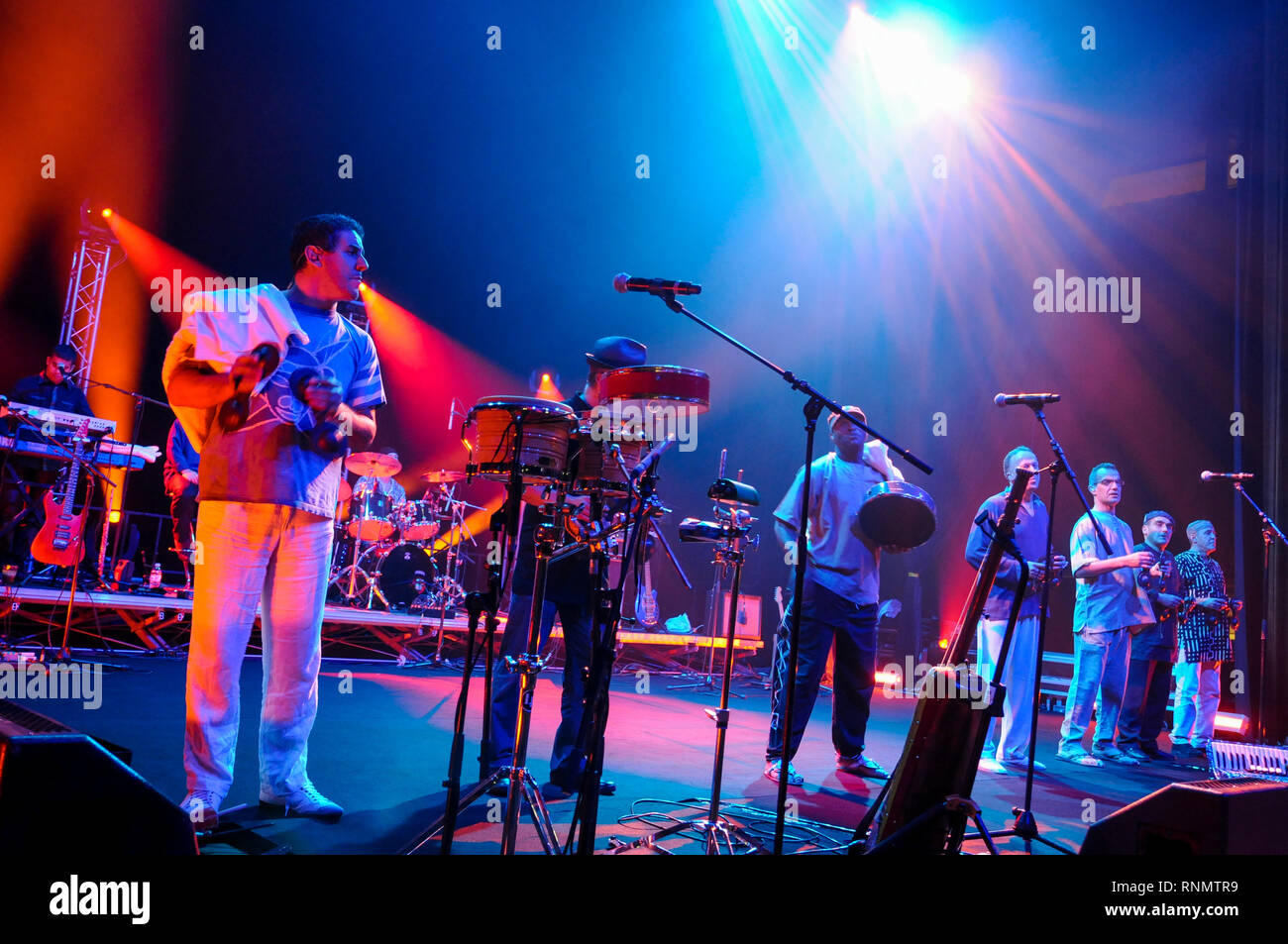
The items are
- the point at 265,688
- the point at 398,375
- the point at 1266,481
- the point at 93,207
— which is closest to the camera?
the point at 265,688

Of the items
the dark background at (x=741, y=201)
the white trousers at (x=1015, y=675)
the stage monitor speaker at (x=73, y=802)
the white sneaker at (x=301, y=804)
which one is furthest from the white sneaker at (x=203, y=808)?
the dark background at (x=741, y=201)

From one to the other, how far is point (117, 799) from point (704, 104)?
1107 cm

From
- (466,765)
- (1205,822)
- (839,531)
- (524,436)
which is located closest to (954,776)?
(1205,822)

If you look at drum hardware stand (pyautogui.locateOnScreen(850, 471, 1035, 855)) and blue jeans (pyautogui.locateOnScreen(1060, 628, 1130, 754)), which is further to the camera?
blue jeans (pyautogui.locateOnScreen(1060, 628, 1130, 754))

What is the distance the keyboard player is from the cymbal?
2928 millimetres

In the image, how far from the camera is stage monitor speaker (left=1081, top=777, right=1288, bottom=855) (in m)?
2.18

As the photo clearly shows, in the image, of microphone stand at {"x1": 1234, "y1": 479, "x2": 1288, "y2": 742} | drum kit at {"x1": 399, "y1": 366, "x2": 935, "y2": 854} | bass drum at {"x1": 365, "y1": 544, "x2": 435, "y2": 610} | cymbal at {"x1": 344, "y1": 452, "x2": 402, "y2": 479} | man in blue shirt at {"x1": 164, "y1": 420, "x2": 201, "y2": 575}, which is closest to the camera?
drum kit at {"x1": 399, "y1": 366, "x2": 935, "y2": 854}

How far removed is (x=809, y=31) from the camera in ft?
35.6

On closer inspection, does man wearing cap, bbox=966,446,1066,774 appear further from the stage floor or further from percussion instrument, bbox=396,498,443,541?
percussion instrument, bbox=396,498,443,541

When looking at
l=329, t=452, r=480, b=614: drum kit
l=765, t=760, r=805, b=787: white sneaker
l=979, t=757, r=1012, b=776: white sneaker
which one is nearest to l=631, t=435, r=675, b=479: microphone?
l=765, t=760, r=805, b=787: white sneaker

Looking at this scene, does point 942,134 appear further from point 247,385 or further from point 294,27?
point 247,385

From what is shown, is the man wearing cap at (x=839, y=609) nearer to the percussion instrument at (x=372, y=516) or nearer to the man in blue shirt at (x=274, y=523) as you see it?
the man in blue shirt at (x=274, y=523)

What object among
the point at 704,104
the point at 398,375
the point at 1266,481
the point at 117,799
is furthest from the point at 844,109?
the point at 117,799

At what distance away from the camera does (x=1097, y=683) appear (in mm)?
6469
